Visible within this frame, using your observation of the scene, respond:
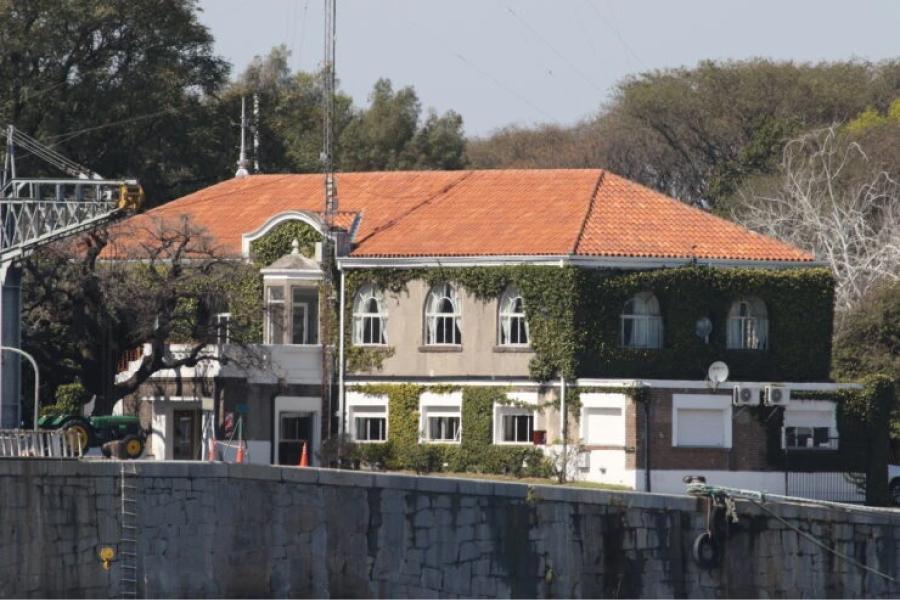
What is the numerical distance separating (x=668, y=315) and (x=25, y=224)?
16263 mm

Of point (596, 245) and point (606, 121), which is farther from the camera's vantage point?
point (606, 121)

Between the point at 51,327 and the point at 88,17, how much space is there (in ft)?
80.1

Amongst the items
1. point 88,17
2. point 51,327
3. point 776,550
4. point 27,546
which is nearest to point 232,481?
point 27,546

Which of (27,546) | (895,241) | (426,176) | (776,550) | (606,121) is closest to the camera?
(27,546)

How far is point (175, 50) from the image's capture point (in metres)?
80.3

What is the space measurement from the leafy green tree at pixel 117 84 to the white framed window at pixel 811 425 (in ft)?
98.9

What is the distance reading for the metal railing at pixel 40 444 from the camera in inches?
1464

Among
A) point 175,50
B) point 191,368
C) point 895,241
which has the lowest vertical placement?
point 191,368

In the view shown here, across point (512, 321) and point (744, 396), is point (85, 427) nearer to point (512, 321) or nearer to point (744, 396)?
point (512, 321)

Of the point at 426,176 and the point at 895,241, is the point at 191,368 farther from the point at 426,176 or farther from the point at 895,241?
the point at 895,241

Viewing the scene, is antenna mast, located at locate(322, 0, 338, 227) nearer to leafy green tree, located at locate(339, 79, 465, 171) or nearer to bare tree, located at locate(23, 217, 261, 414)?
bare tree, located at locate(23, 217, 261, 414)

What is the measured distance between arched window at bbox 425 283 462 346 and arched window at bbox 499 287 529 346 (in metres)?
1.13

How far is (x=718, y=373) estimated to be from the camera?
180 feet

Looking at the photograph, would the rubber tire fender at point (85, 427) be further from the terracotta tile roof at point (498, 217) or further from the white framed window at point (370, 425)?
the terracotta tile roof at point (498, 217)
